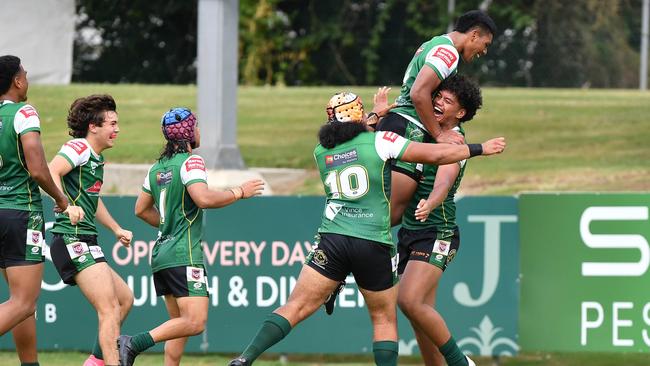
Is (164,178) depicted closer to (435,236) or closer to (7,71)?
(7,71)

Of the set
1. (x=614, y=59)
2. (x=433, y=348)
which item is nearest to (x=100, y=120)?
(x=433, y=348)

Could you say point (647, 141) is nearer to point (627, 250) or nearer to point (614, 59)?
point (614, 59)

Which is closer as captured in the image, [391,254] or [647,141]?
[391,254]

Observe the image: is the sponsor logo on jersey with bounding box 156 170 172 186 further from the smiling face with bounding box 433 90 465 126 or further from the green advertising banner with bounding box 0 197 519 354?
the green advertising banner with bounding box 0 197 519 354

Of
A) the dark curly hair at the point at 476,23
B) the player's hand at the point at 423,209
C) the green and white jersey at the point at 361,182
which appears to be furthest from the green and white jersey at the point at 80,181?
the dark curly hair at the point at 476,23

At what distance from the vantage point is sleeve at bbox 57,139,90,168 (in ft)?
24.4

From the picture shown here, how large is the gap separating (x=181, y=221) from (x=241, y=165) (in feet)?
21.9

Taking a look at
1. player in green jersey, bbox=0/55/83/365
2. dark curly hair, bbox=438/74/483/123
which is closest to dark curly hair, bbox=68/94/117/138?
player in green jersey, bbox=0/55/83/365

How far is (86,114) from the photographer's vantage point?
7.68 m

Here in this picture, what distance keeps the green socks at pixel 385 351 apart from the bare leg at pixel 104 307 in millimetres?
1694

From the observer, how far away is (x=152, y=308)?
9.43m

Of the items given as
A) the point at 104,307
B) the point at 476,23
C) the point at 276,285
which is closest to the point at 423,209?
the point at 476,23

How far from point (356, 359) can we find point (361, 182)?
3.09m

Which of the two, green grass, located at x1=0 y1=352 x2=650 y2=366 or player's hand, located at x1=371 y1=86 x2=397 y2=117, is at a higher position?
player's hand, located at x1=371 y1=86 x2=397 y2=117
